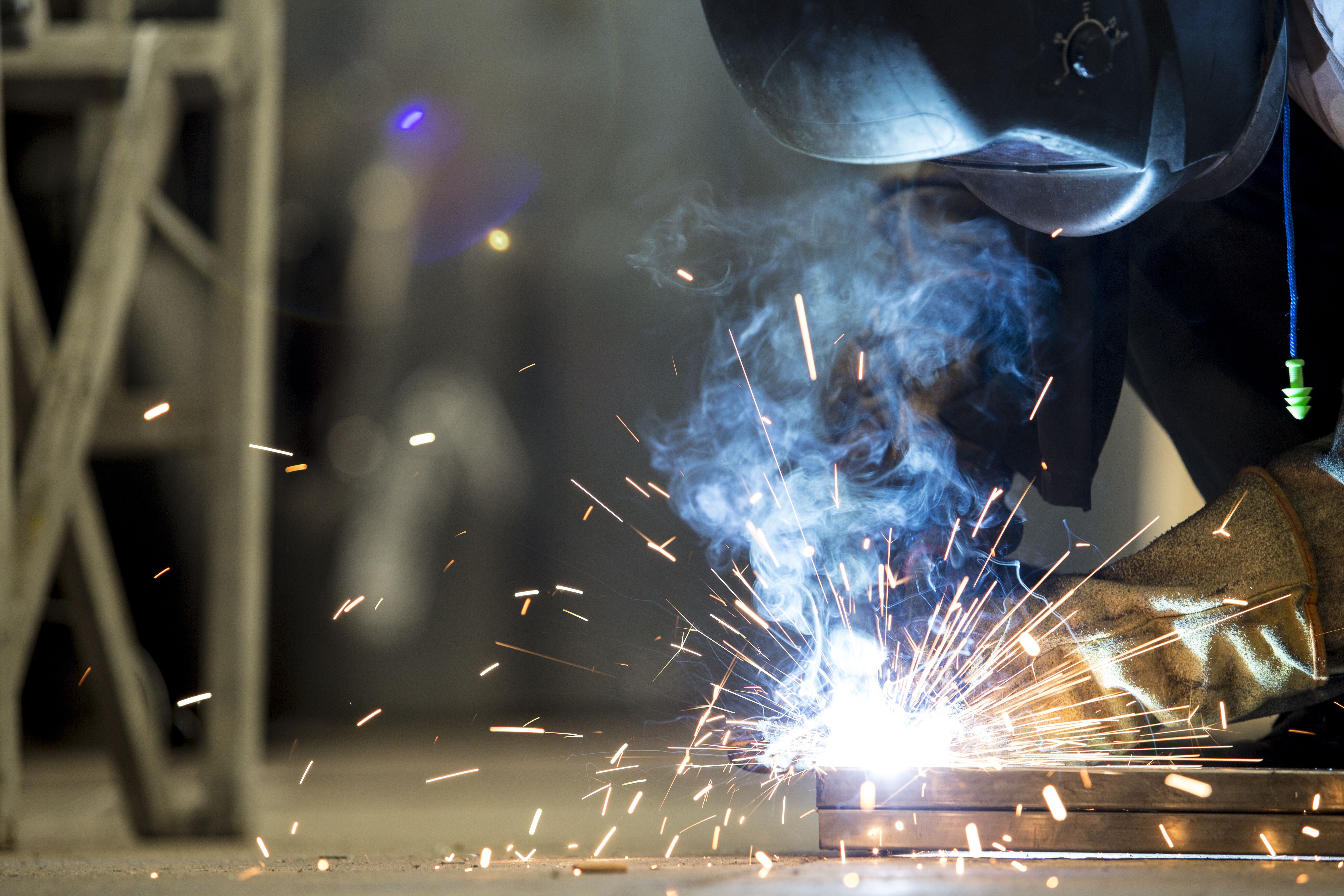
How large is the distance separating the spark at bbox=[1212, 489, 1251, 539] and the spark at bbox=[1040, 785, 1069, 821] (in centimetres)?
47

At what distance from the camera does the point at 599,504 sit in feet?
14.1

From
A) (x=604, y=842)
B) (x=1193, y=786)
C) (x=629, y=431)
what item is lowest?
(x=604, y=842)

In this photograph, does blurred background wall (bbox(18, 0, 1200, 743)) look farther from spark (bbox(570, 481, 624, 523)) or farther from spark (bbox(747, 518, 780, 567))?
spark (bbox(747, 518, 780, 567))

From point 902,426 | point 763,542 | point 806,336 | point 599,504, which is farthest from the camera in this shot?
point 599,504

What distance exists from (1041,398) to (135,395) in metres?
2.16

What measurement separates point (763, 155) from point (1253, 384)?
265cm

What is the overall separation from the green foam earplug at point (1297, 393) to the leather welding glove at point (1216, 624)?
0.06 meters

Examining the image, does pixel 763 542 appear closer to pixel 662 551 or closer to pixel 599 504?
pixel 662 551

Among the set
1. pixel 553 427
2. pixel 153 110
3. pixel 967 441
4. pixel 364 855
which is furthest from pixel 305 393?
pixel 967 441

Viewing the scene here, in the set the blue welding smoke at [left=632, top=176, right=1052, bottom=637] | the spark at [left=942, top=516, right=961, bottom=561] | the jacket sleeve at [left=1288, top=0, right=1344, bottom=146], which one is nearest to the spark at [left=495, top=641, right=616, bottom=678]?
the blue welding smoke at [left=632, top=176, right=1052, bottom=637]

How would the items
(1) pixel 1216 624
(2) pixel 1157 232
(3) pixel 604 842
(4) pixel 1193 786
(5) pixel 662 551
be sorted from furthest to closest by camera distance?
(5) pixel 662 551 → (3) pixel 604 842 → (2) pixel 1157 232 → (1) pixel 1216 624 → (4) pixel 1193 786

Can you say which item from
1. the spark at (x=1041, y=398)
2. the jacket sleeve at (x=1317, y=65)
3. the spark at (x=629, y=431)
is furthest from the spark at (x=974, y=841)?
the spark at (x=629, y=431)

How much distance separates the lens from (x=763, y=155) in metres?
4.01

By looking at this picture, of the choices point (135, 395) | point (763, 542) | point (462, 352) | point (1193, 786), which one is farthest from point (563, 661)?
point (1193, 786)
